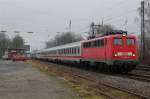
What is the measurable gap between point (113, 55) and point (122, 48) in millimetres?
1129

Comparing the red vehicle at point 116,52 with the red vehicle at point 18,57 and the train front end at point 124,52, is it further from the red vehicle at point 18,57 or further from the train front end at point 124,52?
the red vehicle at point 18,57

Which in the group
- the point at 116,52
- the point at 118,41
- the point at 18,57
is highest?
the point at 118,41

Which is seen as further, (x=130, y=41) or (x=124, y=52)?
(x=130, y=41)

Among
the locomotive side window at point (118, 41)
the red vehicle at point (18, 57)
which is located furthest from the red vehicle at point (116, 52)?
the red vehicle at point (18, 57)

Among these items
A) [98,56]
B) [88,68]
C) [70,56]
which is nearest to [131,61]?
[98,56]

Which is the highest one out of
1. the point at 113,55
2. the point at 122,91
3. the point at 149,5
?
the point at 149,5

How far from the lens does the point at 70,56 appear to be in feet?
151

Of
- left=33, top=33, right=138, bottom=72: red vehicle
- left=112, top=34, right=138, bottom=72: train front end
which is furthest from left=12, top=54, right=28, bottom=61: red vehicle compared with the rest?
left=112, top=34, right=138, bottom=72: train front end

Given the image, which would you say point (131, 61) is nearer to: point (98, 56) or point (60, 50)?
point (98, 56)

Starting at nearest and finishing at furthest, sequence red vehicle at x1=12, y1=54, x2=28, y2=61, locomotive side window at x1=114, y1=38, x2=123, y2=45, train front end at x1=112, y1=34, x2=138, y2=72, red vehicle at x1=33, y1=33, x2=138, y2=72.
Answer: train front end at x1=112, y1=34, x2=138, y2=72 < red vehicle at x1=33, y1=33, x2=138, y2=72 < locomotive side window at x1=114, y1=38, x2=123, y2=45 < red vehicle at x1=12, y1=54, x2=28, y2=61

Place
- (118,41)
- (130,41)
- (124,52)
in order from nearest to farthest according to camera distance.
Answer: (124,52) < (118,41) < (130,41)

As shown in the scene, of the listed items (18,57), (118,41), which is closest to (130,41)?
(118,41)

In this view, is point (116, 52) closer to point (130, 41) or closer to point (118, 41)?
point (118, 41)

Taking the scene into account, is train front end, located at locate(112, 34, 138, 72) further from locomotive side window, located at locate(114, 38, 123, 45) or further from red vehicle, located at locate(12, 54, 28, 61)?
red vehicle, located at locate(12, 54, 28, 61)
